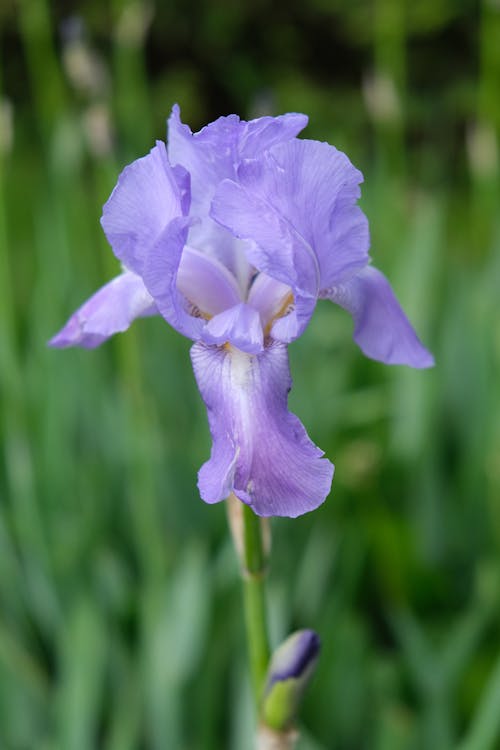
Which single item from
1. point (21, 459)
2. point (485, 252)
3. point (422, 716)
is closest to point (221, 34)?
point (485, 252)

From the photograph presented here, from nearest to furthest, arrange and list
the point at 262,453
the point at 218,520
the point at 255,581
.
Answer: the point at 262,453 < the point at 255,581 < the point at 218,520

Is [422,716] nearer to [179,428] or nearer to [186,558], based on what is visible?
[186,558]

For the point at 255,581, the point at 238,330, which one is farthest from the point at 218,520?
the point at 238,330

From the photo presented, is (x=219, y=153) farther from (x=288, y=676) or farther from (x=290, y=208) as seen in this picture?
(x=288, y=676)

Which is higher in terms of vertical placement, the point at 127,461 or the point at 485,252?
the point at 485,252

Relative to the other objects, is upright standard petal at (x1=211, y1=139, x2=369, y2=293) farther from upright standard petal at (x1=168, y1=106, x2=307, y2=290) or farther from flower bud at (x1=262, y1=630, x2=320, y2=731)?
flower bud at (x1=262, y1=630, x2=320, y2=731)

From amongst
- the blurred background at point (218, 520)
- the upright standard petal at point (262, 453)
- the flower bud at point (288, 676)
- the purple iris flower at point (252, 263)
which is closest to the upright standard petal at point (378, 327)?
the purple iris flower at point (252, 263)
